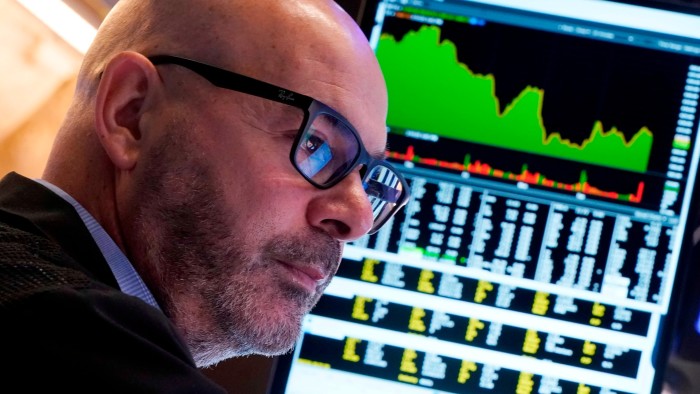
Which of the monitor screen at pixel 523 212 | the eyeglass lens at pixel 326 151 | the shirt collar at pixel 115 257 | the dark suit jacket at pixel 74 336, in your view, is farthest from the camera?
the monitor screen at pixel 523 212

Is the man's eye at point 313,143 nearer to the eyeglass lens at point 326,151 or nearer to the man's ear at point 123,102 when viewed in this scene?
the eyeglass lens at point 326,151

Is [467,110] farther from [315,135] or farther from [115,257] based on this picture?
[115,257]

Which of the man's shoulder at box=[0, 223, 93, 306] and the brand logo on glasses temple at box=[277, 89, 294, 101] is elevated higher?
the brand logo on glasses temple at box=[277, 89, 294, 101]

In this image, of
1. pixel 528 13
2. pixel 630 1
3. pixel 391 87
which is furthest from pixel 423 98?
pixel 630 1

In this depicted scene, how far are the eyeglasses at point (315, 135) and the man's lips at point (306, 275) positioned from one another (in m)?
0.10

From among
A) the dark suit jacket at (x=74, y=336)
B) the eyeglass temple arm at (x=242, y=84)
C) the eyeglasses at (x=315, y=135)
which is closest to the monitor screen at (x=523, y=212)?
the eyeglasses at (x=315, y=135)

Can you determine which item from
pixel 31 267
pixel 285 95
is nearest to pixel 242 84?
pixel 285 95

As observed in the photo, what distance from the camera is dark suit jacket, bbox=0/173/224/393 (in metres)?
0.57

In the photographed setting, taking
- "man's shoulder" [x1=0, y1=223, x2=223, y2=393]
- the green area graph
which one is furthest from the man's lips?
the green area graph

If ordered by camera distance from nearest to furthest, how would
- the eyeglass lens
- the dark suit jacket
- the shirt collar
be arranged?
1. the dark suit jacket
2. the shirt collar
3. the eyeglass lens

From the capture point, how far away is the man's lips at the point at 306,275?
98 cm

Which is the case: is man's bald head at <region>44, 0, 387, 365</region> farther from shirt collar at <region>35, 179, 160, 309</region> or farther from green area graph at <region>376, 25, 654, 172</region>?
green area graph at <region>376, 25, 654, 172</region>

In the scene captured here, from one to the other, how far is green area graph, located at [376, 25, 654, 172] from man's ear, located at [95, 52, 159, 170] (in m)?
0.52

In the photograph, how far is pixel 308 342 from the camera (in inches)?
53.4
